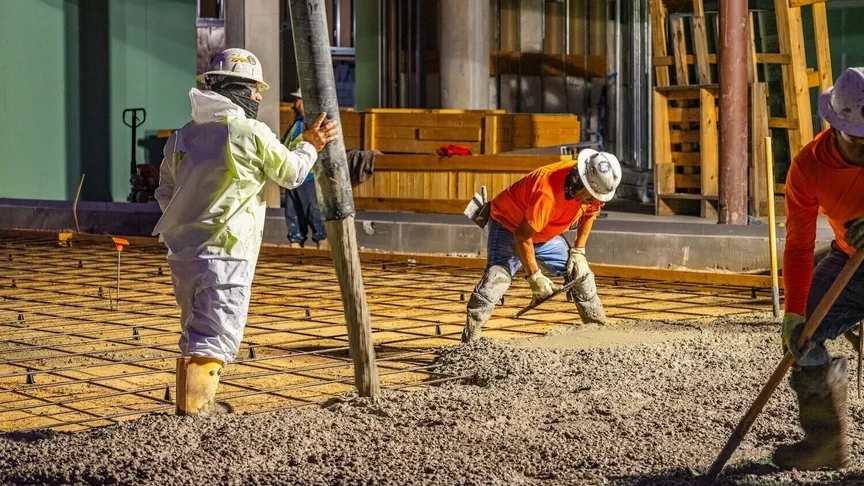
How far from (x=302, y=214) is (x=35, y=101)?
6178mm

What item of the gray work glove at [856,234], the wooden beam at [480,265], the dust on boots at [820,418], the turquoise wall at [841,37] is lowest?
the dust on boots at [820,418]

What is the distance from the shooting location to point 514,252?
679 cm

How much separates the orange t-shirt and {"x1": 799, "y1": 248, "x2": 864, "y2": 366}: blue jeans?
2501mm

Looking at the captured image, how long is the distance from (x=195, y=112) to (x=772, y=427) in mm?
2547

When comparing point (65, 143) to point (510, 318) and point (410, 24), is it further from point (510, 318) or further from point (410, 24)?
point (510, 318)

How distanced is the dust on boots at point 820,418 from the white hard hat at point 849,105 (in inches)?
32.4

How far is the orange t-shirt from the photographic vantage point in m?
6.38

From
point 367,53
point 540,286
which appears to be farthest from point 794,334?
point 367,53

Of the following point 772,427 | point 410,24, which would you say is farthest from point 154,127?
point 772,427

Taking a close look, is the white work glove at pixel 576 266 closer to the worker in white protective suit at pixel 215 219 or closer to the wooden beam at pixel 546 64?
the worker in white protective suit at pixel 215 219

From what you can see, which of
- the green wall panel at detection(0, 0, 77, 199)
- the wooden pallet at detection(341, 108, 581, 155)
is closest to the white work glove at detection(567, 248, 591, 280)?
the wooden pallet at detection(341, 108, 581, 155)

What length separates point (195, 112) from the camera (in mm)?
4695

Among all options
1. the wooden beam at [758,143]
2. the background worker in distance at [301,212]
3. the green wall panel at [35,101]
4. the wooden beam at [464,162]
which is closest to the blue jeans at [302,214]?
the background worker in distance at [301,212]

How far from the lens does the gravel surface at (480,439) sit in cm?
401
